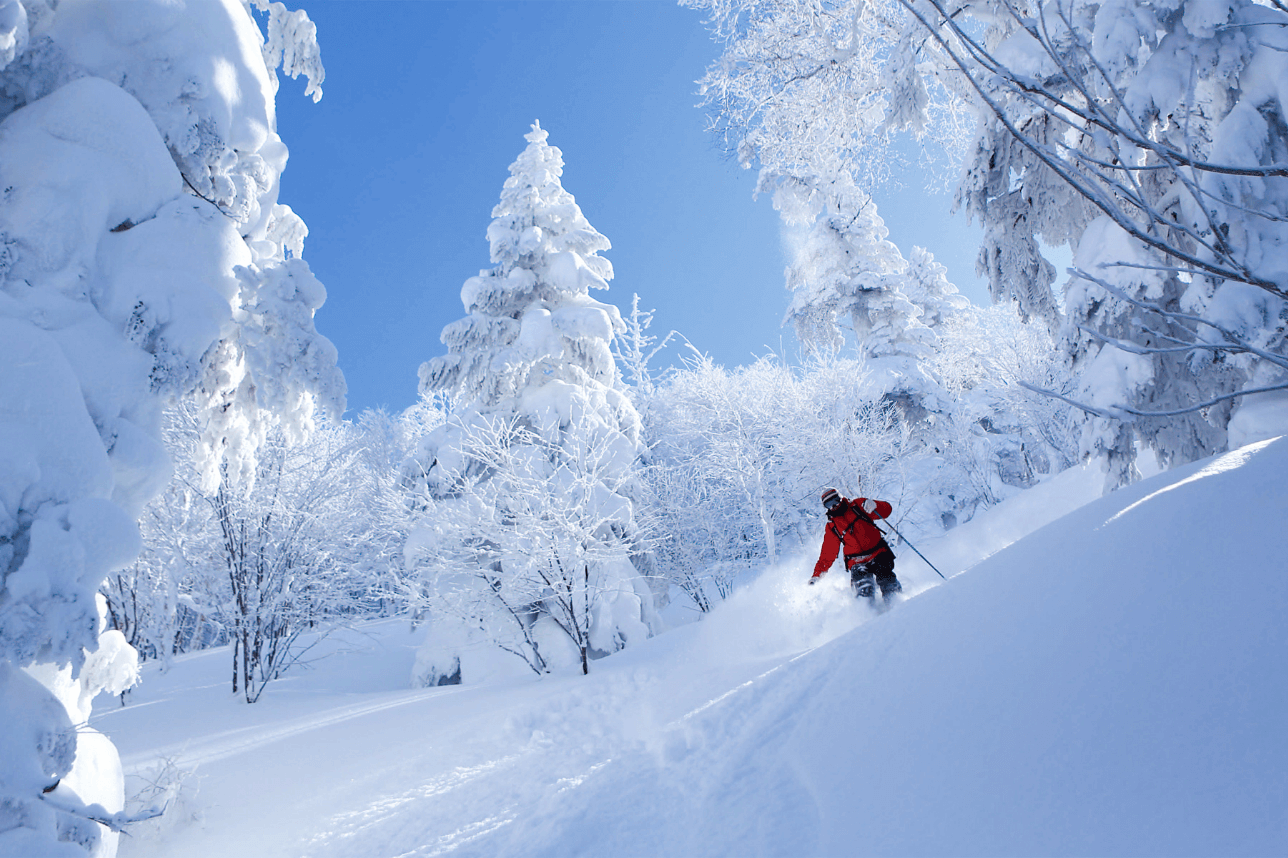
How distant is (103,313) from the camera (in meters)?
3.77

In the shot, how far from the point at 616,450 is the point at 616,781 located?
8.73 metres

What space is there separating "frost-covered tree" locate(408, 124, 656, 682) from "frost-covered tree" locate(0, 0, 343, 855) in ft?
15.8

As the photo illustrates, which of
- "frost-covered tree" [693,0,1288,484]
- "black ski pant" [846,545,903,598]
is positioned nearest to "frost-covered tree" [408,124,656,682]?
"black ski pant" [846,545,903,598]

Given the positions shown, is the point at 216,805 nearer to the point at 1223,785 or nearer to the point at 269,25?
the point at 1223,785

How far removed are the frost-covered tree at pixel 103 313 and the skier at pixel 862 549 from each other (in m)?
5.62

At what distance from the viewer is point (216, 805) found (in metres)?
4.40

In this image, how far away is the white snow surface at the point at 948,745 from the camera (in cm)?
152

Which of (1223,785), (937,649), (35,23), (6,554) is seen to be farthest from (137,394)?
(1223,785)

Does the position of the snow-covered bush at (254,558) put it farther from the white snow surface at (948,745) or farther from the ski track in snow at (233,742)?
the white snow surface at (948,745)

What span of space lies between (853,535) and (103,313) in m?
7.05

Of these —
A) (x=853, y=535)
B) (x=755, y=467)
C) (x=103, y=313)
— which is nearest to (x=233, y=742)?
(x=103, y=313)

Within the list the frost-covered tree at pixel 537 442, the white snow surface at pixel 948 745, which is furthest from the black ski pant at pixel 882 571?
the frost-covered tree at pixel 537 442

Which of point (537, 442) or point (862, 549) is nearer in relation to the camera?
point (862, 549)

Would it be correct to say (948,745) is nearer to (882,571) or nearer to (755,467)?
(882,571)
